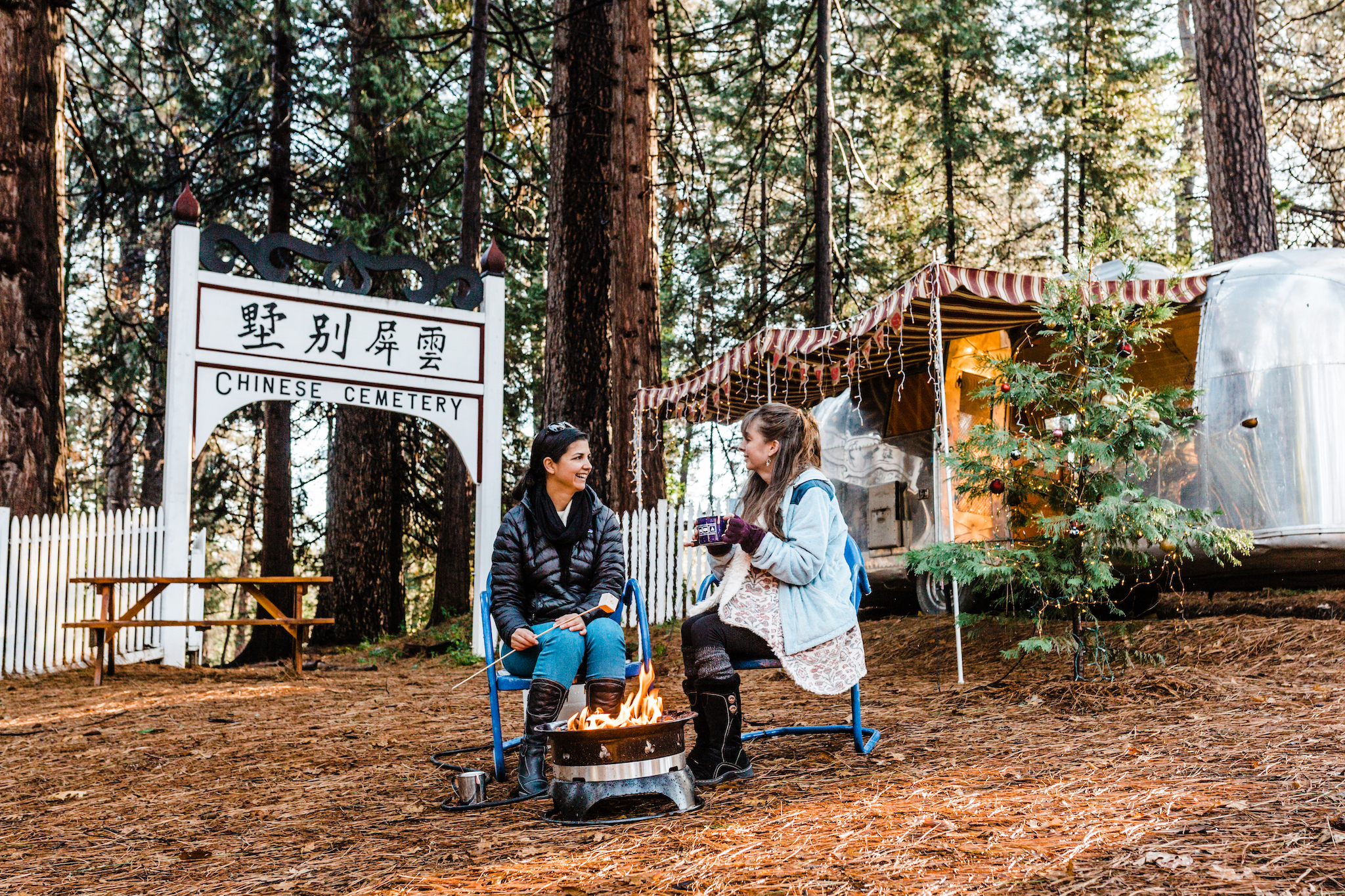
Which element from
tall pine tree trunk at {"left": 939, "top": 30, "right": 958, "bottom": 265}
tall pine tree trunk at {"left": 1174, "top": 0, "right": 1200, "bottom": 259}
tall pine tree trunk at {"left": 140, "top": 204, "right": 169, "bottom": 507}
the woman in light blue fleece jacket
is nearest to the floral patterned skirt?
the woman in light blue fleece jacket

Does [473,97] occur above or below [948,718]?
above

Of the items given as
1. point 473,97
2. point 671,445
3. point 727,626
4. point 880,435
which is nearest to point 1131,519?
point 727,626

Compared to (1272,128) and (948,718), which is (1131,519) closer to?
(948,718)

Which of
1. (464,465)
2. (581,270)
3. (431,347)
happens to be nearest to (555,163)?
(581,270)

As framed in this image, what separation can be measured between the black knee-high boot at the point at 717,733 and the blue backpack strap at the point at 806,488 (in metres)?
0.74

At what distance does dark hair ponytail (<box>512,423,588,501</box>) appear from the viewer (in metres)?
4.36

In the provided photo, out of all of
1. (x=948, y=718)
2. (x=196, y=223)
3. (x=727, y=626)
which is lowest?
(x=948, y=718)

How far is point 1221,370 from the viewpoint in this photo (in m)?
6.87

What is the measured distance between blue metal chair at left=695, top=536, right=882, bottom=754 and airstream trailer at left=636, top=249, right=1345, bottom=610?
8.96 ft

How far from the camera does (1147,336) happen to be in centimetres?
601

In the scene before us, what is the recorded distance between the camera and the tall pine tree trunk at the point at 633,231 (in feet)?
34.9

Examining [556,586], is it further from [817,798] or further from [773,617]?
[817,798]

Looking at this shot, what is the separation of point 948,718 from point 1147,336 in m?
2.45

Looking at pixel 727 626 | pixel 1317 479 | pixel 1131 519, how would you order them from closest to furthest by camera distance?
1. pixel 727 626
2. pixel 1131 519
3. pixel 1317 479
